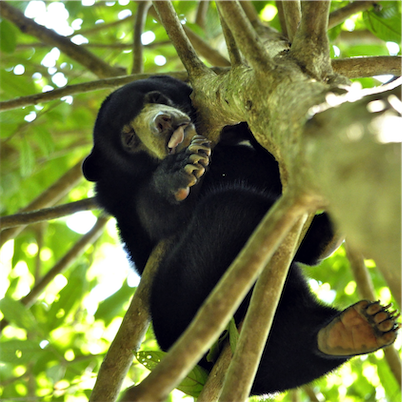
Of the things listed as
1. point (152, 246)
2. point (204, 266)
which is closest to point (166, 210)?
point (152, 246)

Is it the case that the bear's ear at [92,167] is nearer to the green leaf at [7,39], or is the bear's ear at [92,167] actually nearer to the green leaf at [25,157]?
the green leaf at [25,157]

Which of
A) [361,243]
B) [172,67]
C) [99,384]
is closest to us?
[361,243]

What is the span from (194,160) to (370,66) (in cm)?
99

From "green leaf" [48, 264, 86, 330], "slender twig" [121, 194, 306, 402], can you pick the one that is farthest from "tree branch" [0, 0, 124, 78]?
"slender twig" [121, 194, 306, 402]

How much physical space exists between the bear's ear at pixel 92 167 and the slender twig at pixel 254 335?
94.3 inches

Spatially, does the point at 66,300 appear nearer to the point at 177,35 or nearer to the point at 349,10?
the point at 177,35

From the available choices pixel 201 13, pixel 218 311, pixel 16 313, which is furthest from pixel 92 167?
pixel 218 311

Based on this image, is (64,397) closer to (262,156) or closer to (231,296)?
(262,156)

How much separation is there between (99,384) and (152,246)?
112 centimetres

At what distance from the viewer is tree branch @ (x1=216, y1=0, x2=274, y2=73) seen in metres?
1.40

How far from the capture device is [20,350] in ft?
9.22

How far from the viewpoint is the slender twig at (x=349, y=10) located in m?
3.19

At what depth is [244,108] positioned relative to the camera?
1648mm

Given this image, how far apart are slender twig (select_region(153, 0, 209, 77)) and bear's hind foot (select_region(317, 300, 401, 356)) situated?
1.37 meters
